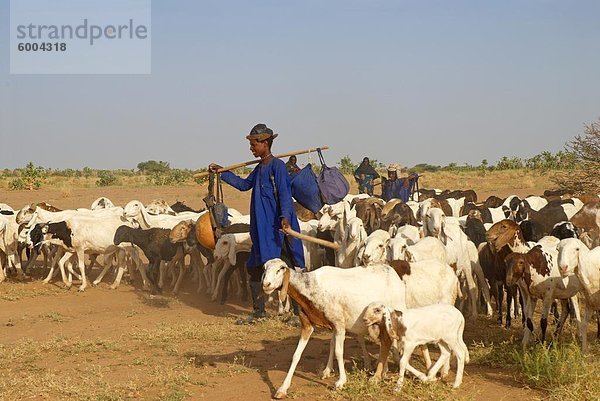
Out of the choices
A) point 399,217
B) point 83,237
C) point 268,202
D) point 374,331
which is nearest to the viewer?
point 374,331

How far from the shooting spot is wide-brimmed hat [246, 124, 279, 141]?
967 cm

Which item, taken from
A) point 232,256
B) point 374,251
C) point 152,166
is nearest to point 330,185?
point 374,251

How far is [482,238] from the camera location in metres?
12.3

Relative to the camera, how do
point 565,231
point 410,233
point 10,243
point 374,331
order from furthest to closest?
1. point 10,243
2. point 410,233
3. point 565,231
4. point 374,331

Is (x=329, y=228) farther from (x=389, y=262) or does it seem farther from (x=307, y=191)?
(x=389, y=262)

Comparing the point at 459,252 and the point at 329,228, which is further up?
the point at 329,228

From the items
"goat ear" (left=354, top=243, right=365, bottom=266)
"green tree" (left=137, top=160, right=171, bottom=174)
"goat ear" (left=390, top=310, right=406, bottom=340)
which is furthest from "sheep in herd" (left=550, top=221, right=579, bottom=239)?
"green tree" (left=137, top=160, right=171, bottom=174)

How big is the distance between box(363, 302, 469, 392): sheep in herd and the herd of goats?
0.01 meters

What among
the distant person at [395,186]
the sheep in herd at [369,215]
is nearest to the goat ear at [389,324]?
the sheep in herd at [369,215]

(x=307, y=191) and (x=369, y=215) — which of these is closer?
(x=307, y=191)

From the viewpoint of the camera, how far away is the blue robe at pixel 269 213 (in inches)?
383

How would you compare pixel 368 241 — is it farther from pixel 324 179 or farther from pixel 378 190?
pixel 378 190

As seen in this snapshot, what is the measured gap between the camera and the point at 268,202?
389 inches

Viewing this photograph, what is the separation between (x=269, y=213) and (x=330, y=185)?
3.59ft
